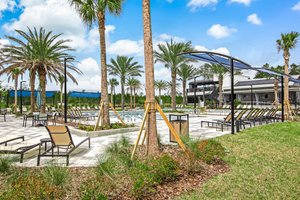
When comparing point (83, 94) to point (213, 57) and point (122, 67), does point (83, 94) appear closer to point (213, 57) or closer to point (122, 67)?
point (122, 67)

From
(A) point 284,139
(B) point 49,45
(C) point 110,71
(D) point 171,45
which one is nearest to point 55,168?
(A) point 284,139

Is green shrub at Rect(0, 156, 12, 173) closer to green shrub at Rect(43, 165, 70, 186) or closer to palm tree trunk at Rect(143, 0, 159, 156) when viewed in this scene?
green shrub at Rect(43, 165, 70, 186)

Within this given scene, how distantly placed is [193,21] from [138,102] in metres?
44.3

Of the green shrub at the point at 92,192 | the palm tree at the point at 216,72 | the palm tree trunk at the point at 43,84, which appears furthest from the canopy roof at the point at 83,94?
the green shrub at the point at 92,192

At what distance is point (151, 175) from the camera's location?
14.2 feet

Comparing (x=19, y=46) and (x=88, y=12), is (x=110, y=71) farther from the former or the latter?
(x=88, y=12)

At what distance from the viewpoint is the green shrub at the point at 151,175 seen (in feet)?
12.9

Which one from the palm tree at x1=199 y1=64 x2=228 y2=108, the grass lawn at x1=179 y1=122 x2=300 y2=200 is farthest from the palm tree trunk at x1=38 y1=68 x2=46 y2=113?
the palm tree at x1=199 y1=64 x2=228 y2=108

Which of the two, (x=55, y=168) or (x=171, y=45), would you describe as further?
(x=171, y=45)

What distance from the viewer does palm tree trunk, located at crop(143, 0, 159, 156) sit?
20.6 ft

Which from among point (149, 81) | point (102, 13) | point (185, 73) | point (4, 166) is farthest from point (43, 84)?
point (185, 73)

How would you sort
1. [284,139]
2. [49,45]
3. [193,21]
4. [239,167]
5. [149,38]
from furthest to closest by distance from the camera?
[49,45]
[193,21]
[284,139]
[149,38]
[239,167]

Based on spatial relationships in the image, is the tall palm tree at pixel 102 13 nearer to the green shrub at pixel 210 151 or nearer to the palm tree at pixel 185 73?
the green shrub at pixel 210 151

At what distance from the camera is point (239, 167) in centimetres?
578
